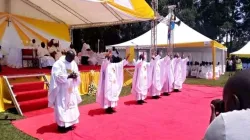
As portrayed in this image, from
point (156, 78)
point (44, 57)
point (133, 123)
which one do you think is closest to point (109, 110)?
point (133, 123)

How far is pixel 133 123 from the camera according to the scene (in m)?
5.83

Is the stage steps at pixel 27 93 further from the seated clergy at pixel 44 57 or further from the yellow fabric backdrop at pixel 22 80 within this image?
the seated clergy at pixel 44 57

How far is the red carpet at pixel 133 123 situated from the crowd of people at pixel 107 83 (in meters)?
0.32

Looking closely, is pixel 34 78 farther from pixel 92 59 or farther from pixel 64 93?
pixel 92 59

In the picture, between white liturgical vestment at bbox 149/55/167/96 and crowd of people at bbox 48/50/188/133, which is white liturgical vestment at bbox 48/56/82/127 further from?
white liturgical vestment at bbox 149/55/167/96

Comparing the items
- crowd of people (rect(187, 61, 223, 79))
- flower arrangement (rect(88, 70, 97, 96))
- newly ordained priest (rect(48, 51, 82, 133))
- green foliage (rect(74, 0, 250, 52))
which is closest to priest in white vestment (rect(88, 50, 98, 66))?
flower arrangement (rect(88, 70, 97, 96))

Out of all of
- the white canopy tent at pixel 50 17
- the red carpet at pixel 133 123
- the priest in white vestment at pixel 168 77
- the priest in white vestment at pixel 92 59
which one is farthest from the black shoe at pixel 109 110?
the priest in white vestment at pixel 92 59

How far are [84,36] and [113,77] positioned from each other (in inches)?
684

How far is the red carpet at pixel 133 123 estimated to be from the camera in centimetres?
495

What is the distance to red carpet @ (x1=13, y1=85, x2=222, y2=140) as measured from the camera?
4953 millimetres

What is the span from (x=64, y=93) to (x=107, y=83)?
1.63 meters

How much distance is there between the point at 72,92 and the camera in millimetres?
5289

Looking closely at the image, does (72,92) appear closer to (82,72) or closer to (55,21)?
(82,72)

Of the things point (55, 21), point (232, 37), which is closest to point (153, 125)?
point (55, 21)
